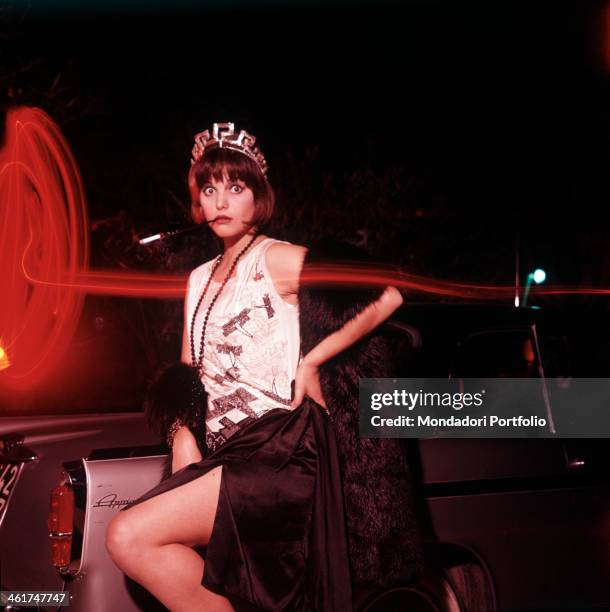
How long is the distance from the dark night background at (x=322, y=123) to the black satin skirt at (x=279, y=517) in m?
0.63

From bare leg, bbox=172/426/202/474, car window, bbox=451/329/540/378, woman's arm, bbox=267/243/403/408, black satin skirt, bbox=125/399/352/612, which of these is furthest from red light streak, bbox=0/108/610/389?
black satin skirt, bbox=125/399/352/612

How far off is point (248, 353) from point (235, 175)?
663 millimetres

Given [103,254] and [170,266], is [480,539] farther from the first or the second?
[103,254]

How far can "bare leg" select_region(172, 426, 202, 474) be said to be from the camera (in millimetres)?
2480

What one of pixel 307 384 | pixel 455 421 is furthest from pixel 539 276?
pixel 307 384

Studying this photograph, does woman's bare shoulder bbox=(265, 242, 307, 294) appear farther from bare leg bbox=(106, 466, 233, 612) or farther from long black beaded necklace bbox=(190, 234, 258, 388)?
bare leg bbox=(106, 466, 233, 612)

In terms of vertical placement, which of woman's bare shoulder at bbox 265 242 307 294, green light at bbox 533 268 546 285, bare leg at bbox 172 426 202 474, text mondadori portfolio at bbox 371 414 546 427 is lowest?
bare leg at bbox 172 426 202 474

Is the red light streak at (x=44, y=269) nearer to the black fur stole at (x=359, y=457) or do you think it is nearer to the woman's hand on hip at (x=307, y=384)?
the black fur stole at (x=359, y=457)

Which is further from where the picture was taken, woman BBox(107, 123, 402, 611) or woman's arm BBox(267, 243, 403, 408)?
woman's arm BBox(267, 243, 403, 408)

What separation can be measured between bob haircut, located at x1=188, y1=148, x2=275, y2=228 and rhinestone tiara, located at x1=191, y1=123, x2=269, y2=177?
1 centimetres

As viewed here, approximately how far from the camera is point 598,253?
506 cm

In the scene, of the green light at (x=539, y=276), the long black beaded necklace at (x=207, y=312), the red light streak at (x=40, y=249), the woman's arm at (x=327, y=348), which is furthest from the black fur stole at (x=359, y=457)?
the green light at (x=539, y=276)

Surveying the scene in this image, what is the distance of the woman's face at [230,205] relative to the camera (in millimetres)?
2703

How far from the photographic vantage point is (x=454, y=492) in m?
2.66
